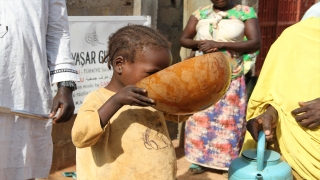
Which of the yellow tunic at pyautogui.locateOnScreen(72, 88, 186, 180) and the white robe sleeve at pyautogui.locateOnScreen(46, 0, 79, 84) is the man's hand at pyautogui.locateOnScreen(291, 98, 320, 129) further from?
the white robe sleeve at pyautogui.locateOnScreen(46, 0, 79, 84)

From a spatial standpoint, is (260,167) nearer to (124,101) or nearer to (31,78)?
(124,101)

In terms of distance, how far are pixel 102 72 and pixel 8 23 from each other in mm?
2454

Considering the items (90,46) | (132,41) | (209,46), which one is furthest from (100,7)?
(132,41)

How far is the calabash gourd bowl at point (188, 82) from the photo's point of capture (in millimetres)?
1908

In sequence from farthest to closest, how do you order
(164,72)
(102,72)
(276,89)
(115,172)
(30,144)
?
(102,72) → (276,89) → (30,144) → (115,172) → (164,72)

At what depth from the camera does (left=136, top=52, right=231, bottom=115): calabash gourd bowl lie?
6.26 feet


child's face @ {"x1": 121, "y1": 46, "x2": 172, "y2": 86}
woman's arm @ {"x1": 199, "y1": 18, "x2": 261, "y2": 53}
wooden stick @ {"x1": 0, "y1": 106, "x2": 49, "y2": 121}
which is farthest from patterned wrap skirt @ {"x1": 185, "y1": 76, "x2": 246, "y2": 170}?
child's face @ {"x1": 121, "y1": 46, "x2": 172, "y2": 86}

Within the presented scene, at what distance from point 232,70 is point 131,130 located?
103 inches

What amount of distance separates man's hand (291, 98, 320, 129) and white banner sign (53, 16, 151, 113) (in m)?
2.02

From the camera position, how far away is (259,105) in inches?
131

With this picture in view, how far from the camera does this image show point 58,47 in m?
2.48

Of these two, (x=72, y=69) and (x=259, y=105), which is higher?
(x=72, y=69)

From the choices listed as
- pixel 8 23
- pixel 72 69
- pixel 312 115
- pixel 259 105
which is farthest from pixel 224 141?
pixel 8 23

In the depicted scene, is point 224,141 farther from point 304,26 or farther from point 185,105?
point 185,105
